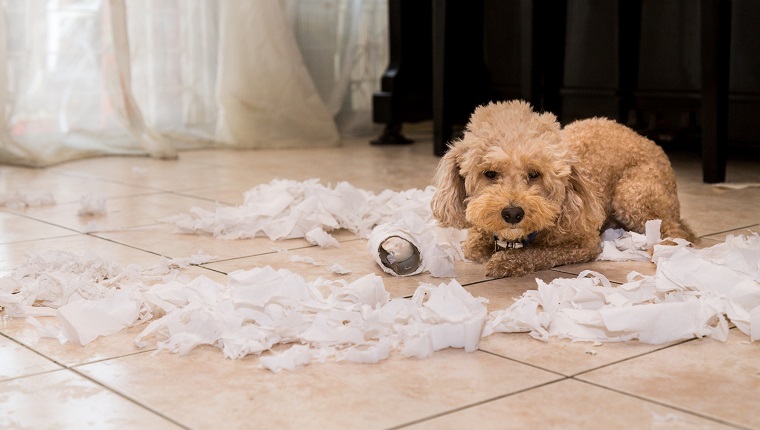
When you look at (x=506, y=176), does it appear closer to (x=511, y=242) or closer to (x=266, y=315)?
(x=511, y=242)

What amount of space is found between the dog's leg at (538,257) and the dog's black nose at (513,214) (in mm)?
112

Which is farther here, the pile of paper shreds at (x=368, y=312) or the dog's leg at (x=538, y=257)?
the dog's leg at (x=538, y=257)

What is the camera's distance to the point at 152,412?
108cm

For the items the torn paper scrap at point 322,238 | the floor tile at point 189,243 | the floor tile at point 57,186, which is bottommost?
the floor tile at point 57,186

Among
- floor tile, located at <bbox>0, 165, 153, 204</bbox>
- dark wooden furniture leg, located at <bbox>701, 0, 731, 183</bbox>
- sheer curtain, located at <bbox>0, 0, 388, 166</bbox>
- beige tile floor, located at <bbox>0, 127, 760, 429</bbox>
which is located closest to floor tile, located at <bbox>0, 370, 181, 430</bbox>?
beige tile floor, located at <bbox>0, 127, 760, 429</bbox>

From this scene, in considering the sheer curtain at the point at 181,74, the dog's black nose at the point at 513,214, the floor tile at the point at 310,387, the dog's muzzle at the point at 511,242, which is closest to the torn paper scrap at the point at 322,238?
the dog's muzzle at the point at 511,242

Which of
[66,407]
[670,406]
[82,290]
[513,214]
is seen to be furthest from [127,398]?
[513,214]

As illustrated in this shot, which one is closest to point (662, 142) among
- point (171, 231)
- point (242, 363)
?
point (171, 231)

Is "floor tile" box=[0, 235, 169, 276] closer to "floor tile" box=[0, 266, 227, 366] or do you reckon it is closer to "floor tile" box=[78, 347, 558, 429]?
"floor tile" box=[0, 266, 227, 366]

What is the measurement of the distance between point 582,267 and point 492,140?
1.03 ft

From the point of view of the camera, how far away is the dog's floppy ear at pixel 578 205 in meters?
1.70

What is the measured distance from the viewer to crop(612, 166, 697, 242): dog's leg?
1882 millimetres

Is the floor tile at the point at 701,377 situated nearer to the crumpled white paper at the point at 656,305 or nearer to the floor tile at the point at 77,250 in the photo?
the crumpled white paper at the point at 656,305

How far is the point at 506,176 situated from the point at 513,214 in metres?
0.09
